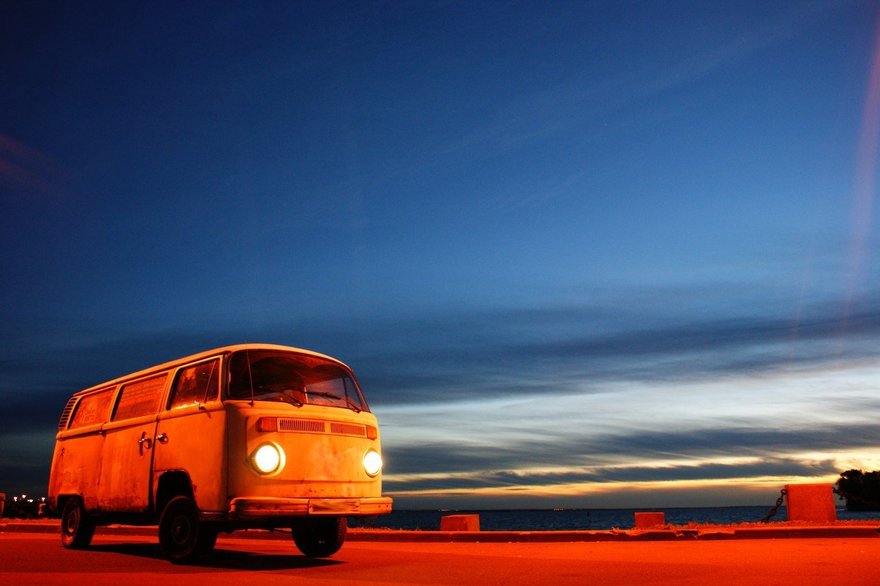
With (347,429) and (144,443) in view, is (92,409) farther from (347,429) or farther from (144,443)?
(347,429)

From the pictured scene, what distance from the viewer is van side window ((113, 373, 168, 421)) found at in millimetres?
10617

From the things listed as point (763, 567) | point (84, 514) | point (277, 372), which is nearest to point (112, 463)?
point (84, 514)

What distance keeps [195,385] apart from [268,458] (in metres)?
1.65

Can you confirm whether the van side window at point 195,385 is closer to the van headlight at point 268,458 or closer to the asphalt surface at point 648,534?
the van headlight at point 268,458

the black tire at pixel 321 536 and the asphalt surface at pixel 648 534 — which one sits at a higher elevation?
the black tire at pixel 321 536

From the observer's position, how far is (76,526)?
38.5 feet

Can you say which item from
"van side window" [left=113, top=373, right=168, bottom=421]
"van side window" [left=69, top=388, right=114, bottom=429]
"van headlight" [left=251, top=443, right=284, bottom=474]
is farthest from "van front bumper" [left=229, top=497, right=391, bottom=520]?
"van side window" [left=69, top=388, right=114, bottom=429]

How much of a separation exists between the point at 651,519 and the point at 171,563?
31.2ft

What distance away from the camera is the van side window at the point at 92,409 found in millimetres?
11830

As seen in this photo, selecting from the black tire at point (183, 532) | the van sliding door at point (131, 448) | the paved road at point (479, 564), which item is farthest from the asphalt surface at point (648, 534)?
the black tire at point (183, 532)

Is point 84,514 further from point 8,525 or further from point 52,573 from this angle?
point 8,525

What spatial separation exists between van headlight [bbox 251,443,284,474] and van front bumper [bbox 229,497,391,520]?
324 mm

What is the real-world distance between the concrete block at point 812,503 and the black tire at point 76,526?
1256cm

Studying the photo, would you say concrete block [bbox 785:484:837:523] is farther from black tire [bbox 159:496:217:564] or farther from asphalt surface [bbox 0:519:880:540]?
black tire [bbox 159:496:217:564]
